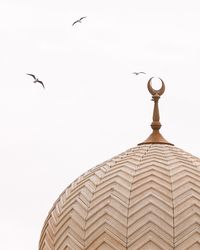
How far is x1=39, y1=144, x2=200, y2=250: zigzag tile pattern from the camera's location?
1520 centimetres

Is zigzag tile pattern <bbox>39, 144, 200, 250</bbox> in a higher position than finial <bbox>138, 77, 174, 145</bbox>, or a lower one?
lower

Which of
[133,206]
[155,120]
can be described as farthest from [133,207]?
[155,120]

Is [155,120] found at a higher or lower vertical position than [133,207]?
higher

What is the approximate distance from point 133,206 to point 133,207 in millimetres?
16

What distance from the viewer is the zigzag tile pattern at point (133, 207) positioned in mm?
15195

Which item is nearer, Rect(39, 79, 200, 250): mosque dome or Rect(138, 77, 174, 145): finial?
Rect(39, 79, 200, 250): mosque dome

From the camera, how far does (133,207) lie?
51.0 feet

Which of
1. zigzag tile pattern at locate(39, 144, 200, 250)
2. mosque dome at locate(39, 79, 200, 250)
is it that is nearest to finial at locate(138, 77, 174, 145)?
mosque dome at locate(39, 79, 200, 250)

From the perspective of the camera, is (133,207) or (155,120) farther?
(155,120)

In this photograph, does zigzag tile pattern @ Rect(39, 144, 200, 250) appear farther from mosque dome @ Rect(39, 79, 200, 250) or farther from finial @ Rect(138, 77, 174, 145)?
finial @ Rect(138, 77, 174, 145)

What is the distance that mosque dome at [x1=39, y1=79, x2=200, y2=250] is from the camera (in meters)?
15.2

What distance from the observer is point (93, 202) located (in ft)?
52.4

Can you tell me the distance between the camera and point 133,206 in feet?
51.0

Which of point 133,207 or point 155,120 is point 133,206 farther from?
point 155,120
